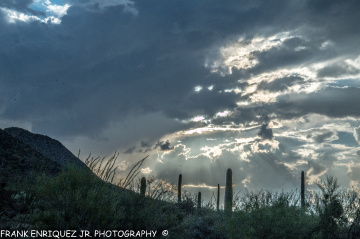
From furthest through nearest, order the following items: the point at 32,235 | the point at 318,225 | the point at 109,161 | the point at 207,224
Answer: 1. the point at 207,224
2. the point at 318,225
3. the point at 109,161
4. the point at 32,235

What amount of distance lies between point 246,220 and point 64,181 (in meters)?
5.41

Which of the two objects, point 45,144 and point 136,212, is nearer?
point 136,212

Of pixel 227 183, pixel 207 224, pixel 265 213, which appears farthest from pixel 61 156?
pixel 265 213

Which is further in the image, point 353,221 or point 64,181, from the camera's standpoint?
point 353,221

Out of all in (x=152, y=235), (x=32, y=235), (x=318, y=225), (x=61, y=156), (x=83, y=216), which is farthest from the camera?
(x=61, y=156)

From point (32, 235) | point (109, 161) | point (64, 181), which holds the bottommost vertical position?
point (32, 235)

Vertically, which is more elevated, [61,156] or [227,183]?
[61,156]

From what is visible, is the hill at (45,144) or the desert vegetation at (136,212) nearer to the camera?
the desert vegetation at (136,212)

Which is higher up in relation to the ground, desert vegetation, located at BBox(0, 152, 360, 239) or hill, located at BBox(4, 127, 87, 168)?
hill, located at BBox(4, 127, 87, 168)

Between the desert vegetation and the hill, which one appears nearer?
the desert vegetation

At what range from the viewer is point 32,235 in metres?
7.11

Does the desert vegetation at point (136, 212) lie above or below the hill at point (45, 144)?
below

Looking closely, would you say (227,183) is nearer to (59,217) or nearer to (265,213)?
(265,213)

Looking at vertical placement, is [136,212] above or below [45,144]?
below
